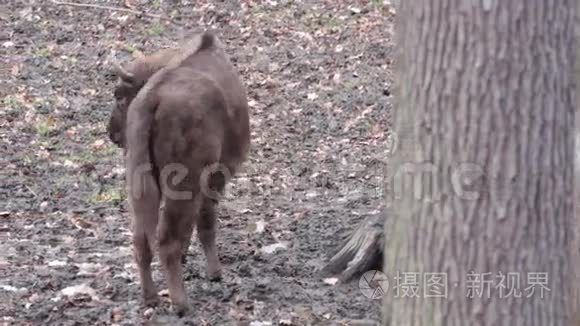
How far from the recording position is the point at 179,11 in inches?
583

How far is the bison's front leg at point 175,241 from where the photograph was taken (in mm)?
5953

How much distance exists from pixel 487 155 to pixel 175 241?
2.75 m

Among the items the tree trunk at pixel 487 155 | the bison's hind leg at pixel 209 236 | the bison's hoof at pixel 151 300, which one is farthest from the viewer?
the bison's hind leg at pixel 209 236

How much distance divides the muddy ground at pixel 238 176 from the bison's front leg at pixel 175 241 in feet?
0.46

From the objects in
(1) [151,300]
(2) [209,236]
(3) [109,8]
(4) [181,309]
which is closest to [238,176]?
(2) [209,236]

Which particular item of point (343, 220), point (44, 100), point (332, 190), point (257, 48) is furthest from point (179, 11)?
point (343, 220)

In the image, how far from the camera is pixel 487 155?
3.71 metres

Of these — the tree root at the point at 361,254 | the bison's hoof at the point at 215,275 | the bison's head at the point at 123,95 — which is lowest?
the bison's hoof at the point at 215,275

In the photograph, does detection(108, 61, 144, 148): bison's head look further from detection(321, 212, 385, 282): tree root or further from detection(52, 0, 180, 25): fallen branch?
detection(52, 0, 180, 25): fallen branch

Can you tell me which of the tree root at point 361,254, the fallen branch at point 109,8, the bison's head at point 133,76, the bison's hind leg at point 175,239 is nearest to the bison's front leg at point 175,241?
the bison's hind leg at point 175,239

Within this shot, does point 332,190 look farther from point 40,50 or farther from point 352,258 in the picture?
point 40,50

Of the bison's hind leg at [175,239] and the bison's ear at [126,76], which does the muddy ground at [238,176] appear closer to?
the bison's hind leg at [175,239]

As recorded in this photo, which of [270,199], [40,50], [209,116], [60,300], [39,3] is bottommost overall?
[60,300]

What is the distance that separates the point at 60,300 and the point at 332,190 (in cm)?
336
